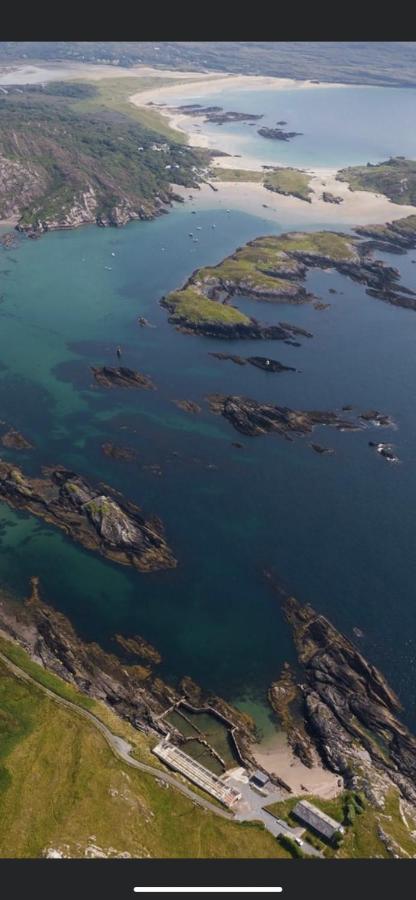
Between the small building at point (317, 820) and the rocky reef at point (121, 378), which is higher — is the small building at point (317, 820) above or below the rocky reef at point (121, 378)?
below

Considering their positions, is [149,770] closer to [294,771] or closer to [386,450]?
[294,771]

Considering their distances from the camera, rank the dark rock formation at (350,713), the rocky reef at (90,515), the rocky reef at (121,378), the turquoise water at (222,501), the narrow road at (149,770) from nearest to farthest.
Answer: the narrow road at (149,770), the dark rock formation at (350,713), the turquoise water at (222,501), the rocky reef at (90,515), the rocky reef at (121,378)

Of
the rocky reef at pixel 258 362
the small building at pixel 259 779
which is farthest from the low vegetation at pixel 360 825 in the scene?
the rocky reef at pixel 258 362

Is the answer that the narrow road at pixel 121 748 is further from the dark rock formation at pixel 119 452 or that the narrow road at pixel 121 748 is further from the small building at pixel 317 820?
the dark rock formation at pixel 119 452

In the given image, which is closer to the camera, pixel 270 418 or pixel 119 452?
pixel 119 452

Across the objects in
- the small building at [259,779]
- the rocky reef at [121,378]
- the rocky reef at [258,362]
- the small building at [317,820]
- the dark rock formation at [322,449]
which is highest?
the rocky reef at [258,362]

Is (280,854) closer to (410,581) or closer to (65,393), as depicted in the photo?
(410,581)

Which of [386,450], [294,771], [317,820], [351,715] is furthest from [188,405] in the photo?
[317,820]
